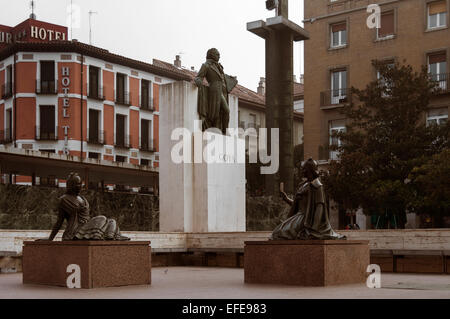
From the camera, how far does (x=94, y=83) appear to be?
5275 cm

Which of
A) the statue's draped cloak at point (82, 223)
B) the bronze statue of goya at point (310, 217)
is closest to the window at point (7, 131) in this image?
the statue's draped cloak at point (82, 223)

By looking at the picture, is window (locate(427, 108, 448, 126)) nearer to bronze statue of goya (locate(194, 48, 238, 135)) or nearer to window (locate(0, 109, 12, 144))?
bronze statue of goya (locate(194, 48, 238, 135))

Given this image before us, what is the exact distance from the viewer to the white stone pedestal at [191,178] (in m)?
19.7

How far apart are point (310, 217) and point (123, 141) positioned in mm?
44708

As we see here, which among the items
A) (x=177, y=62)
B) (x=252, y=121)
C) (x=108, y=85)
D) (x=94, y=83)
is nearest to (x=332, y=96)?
(x=252, y=121)

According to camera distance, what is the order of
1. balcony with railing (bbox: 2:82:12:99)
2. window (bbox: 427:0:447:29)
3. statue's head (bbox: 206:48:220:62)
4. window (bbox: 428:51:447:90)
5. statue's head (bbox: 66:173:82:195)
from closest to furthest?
statue's head (bbox: 66:173:82:195) → statue's head (bbox: 206:48:220:62) → window (bbox: 428:51:447:90) → window (bbox: 427:0:447:29) → balcony with railing (bbox: 2:82:12:99)

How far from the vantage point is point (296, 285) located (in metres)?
10.8

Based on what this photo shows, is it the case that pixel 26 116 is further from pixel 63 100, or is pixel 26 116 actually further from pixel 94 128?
pixel 94 128

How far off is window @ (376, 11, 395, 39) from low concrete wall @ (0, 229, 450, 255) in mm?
28823

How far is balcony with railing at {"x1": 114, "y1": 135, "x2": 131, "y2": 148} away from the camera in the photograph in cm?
5394

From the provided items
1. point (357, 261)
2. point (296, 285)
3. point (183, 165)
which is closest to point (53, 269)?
point (296, 285)

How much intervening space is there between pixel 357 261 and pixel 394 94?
78.6 feet

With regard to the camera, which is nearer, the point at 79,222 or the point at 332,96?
the point at 79,222

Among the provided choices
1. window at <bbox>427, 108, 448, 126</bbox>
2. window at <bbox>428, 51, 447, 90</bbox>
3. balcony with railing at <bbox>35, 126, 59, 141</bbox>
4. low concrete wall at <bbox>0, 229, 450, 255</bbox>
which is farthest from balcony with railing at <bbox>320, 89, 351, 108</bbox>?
low concrete wall at <bbox>0, 229, 450, 255</bbox>
